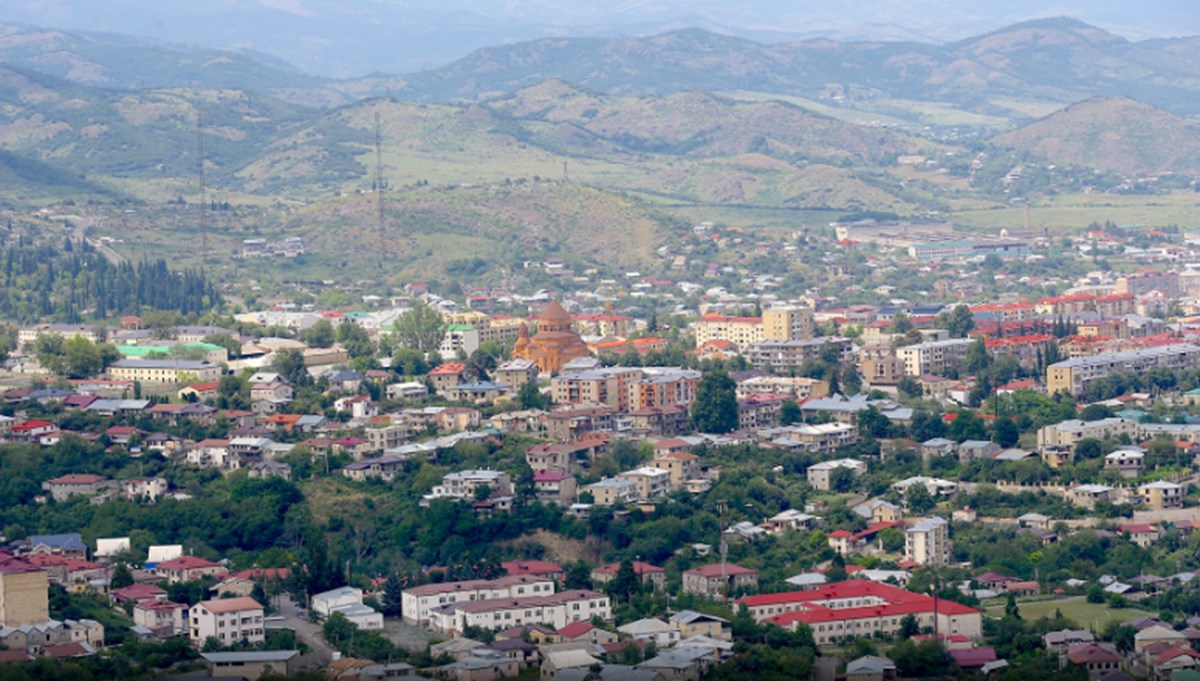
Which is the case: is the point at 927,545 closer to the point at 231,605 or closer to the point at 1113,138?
the point at 231,605

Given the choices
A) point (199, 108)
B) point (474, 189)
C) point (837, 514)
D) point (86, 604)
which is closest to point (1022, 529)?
point (837, 514)

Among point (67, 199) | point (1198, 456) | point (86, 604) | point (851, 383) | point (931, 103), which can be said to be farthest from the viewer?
point (931, 103)

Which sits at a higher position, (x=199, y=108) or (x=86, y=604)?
(x=199, y=108)

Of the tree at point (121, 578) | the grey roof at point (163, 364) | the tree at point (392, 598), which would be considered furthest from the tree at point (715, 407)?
the tree at point (121, 578)

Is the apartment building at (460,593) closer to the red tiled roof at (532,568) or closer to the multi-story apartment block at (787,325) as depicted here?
the red tiled roof at (532,568)

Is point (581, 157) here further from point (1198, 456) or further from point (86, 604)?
point (86, 604)

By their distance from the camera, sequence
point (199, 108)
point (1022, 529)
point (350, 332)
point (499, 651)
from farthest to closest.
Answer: point (199, 108) → point (350, 332) → point (1022, 529) → point (499, 651)
